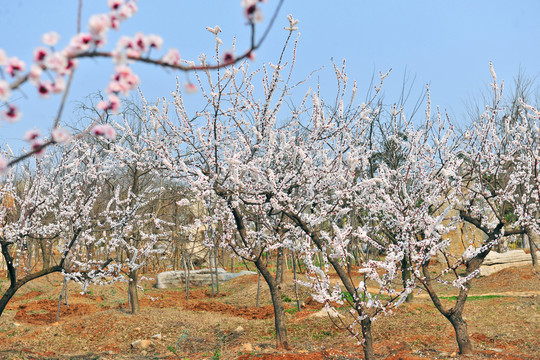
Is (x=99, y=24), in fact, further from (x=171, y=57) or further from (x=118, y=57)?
(x=171, y=57)

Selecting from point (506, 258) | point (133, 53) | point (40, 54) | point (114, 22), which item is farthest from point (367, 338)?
point (506, 258)

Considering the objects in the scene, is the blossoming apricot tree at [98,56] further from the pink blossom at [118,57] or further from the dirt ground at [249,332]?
the dirt ground at [249,332]

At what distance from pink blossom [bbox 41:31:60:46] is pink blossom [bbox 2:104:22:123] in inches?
11.7

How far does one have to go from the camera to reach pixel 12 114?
5.95ft

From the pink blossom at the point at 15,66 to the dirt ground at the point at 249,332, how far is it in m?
6.40

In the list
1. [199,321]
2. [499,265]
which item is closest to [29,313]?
[199,321]

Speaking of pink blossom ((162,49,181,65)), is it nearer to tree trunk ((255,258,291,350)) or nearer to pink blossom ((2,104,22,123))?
pink blossom ((2,104,22,123))

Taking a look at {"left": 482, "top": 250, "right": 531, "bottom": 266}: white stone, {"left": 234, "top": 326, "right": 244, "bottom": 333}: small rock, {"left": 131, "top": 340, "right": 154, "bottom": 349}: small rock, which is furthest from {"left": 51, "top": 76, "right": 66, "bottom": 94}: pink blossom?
{"left": 482, "top": 250, "right": 531, "bottom": 266}: white stone

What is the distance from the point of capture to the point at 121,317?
11.5 metres

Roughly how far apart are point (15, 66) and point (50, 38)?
19cm

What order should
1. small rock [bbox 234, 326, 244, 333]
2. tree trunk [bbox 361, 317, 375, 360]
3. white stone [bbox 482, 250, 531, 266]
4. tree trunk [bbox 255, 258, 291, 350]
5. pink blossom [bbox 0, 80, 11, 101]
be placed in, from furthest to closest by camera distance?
white stone [bbox 482, 250, 531, 266] → small rock [bbox 234, 326, 244, 333] → tree trunk [bbox 255, 258, 291, 350] → tree trunk [bbox 361, 317, 375, 360] → pink blossom [bbox 0, 80, 11, 101]

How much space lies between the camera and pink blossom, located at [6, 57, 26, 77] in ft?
5.89

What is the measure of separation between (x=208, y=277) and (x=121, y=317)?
10066 mm

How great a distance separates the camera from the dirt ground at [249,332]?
835 centimetres
